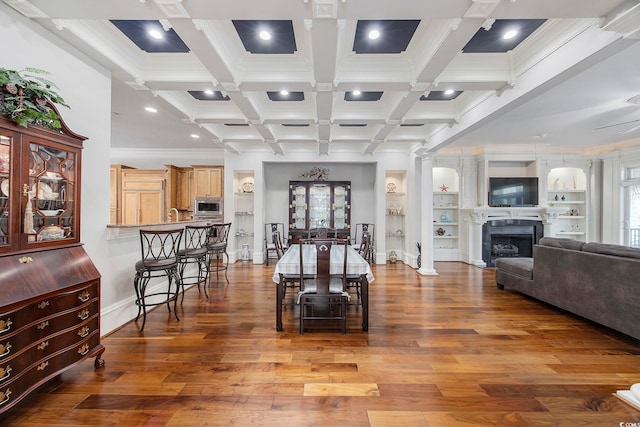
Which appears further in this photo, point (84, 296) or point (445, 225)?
point (445, 225)

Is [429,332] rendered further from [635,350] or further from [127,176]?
[127,176]

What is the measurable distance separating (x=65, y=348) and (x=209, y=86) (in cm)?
264

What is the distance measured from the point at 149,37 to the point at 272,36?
3.81 ft

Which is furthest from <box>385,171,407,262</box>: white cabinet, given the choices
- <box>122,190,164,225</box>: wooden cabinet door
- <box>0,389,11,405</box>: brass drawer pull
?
<box>0,389,11,405</box>: brass drawer pull

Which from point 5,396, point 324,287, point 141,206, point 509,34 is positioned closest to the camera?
point 5,396

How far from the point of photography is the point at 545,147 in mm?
6332

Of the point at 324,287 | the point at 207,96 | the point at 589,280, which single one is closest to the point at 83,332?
the point at 324,287

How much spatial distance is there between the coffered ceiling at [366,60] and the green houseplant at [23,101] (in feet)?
2.17

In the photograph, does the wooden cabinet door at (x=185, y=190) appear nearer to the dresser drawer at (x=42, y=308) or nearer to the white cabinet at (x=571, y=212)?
the dresser drawer at (x=42, y=308)

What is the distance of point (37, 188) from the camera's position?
6.09 feet

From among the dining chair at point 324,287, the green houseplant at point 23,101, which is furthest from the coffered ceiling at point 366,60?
the dining chair at point 324,287

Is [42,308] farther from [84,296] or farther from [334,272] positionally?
[334,272]

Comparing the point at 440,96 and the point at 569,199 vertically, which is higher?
the point at 440,96

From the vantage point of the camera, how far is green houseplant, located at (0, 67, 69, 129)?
1.61 metres
